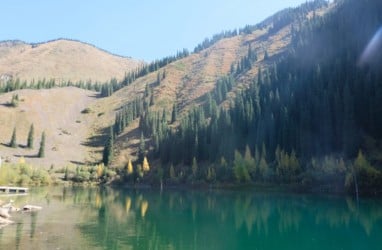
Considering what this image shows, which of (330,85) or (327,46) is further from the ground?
(327,46)

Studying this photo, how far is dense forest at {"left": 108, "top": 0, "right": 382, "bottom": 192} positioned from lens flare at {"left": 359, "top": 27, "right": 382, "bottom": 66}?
2.23 ft

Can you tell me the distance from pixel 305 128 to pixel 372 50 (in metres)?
40.4

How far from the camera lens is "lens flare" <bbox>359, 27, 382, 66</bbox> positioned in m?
141

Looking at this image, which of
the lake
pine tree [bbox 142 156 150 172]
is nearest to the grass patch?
pine tree [bbox 142 156 150 172]

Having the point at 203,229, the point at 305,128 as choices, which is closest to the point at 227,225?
the point at 203,229

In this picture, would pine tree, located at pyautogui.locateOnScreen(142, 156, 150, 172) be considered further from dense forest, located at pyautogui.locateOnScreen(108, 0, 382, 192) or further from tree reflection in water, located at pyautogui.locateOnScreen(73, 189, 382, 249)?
Answer: tree reflection in water, located at pyautogui.locateOnScreen(73, 189, 382, 249)

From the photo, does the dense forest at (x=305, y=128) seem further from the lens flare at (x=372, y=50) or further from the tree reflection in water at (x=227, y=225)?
the tree reflection in water at (x=227, y=225)

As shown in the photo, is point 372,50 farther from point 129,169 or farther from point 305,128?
point 129,169

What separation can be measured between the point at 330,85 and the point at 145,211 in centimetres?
9060

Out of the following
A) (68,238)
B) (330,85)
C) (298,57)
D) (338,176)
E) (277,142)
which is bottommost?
(68,238)

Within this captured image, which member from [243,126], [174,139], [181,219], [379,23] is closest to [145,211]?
[181,219]

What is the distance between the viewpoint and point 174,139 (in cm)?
17688

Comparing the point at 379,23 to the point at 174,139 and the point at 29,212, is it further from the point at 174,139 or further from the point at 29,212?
the point at 29,212

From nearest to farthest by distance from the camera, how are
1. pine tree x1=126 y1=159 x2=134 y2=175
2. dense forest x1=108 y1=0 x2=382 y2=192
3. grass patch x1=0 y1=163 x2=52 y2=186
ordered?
dense forest x1=108 y1=0 x2=382 y2=192 < grass patch x1=0 y1=163 x2=52 y2=186 < pine tree x1=126 y1=159 x2=134 y2=175
